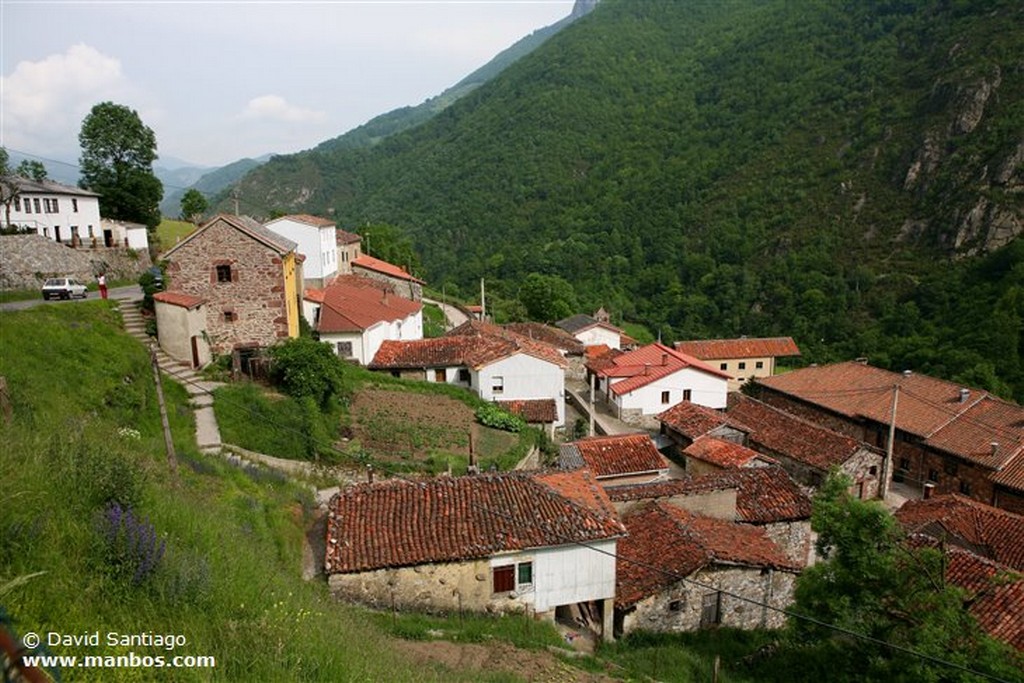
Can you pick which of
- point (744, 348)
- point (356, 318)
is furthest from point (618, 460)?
point (744, 348)

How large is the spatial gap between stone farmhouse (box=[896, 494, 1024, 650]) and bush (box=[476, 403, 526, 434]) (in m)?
13.6

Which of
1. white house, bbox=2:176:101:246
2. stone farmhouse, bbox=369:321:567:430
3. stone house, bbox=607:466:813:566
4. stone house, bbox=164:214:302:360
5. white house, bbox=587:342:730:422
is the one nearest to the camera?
stone house, bbox=607:466:813:566

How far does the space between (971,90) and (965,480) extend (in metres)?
57.1

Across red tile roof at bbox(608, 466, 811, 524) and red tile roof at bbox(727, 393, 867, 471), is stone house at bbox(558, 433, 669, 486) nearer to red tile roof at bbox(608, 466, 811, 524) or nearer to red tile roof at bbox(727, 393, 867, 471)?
red tile roof at bbox(608, 466, 811, 524)

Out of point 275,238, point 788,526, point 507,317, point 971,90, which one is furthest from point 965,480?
point 971,90

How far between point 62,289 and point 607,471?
20.6 meters

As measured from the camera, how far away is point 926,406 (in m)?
31.0

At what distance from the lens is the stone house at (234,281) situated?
22234 millimetres

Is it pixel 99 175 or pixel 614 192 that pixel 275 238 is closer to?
pixel 99 175

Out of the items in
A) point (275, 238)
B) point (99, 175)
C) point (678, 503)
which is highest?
point (99, 175)

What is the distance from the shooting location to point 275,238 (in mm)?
24125

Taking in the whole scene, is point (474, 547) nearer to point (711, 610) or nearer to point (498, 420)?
point (711, 610)

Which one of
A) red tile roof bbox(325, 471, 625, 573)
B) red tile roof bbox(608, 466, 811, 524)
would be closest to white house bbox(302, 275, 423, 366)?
red tile roof bbox(325, 471, 625, 573)

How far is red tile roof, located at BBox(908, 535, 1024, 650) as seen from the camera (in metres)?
12.9
